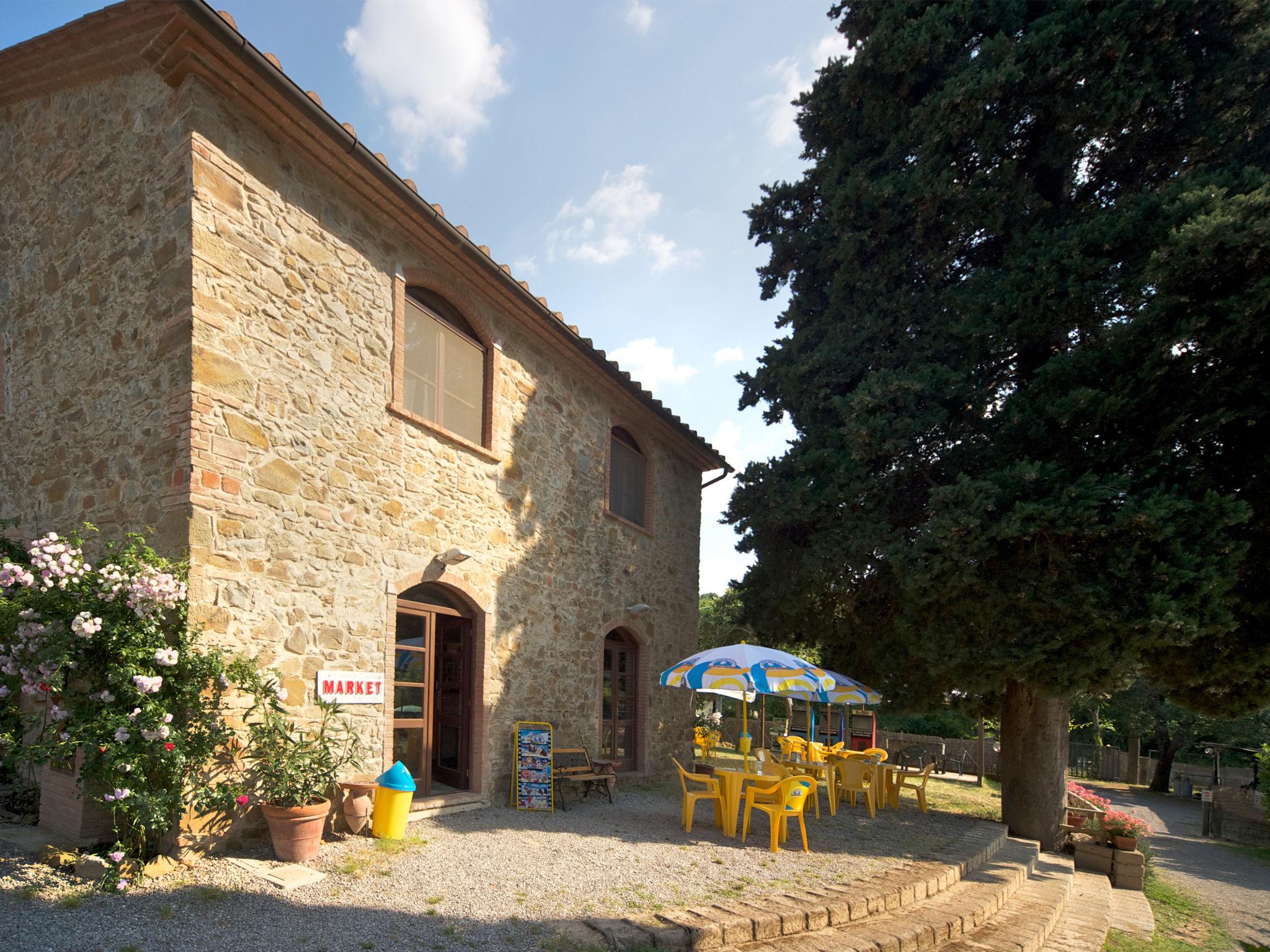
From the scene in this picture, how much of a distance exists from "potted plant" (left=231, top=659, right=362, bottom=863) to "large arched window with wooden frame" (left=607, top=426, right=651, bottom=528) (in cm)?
615

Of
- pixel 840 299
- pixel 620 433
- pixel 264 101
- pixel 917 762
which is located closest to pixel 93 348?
pixel 264 101

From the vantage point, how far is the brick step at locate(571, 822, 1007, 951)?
4.65 metres

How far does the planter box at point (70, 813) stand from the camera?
5.54 meters

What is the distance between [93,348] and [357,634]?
3.42m

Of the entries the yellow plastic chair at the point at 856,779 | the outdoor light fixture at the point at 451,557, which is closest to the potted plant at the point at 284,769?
the outdoor light fixture at the point at 451,557

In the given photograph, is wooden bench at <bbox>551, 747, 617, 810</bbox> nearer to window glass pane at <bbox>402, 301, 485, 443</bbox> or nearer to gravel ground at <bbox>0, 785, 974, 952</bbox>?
gravel ground at <bbox>0, 785, 974, 952</bbox>

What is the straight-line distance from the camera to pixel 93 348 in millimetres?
6785

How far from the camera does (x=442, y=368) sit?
8.48 metres

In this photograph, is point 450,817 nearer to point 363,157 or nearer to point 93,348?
point 93,348

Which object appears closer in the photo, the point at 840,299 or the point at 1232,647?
the point at 1232,647

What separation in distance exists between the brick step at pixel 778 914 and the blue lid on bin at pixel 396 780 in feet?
7.53

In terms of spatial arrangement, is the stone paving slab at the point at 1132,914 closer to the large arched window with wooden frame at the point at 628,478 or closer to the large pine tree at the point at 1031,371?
the large pine tree at the point at 1031,371

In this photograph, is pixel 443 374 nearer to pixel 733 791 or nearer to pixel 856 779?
pixel 733 791

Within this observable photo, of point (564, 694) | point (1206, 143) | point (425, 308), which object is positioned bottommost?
point (564, 694)
